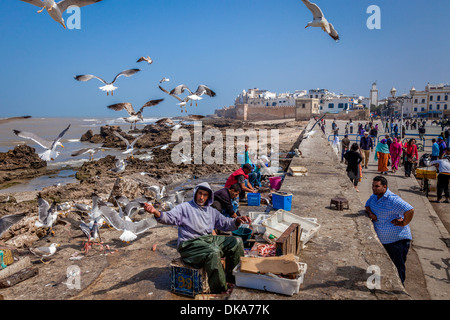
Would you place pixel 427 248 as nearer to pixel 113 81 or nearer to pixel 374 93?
pixel 113 81

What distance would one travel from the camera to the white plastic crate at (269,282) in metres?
2.84

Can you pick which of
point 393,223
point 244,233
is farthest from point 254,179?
point 393,223

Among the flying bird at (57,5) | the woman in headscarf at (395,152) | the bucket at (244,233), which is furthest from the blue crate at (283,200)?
the woman in headscarf at (395,152)

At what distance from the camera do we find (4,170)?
15.6 m

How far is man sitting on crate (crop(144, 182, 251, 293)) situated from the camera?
10.1 ft

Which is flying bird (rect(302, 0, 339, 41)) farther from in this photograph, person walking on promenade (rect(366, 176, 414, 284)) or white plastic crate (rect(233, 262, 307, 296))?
white plastic crate (rect(233, 262, 307, 296))

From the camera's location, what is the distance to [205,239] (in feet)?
10.6

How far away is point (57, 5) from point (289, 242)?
486 centimetres

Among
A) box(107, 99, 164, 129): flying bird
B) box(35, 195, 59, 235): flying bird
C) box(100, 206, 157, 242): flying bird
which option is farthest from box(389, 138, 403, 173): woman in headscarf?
box(35, 195, 59, 235): flying bird

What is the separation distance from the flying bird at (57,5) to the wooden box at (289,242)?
174 inches

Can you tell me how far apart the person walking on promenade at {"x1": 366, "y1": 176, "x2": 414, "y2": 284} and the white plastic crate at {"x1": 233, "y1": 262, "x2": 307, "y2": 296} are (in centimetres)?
139

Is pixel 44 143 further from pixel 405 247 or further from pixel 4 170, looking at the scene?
pixel 4 170

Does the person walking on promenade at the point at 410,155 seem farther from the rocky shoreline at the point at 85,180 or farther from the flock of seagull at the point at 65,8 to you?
the flock of seagull at the point at 65,8
